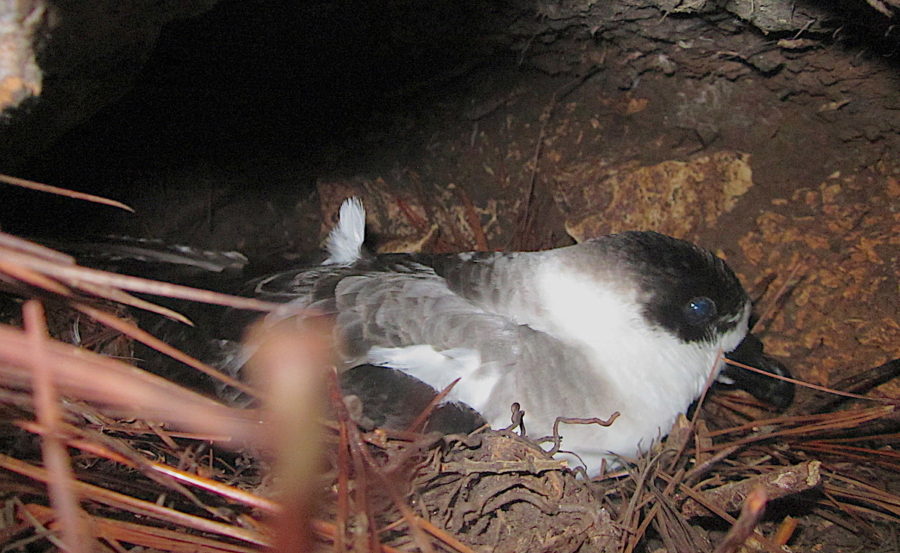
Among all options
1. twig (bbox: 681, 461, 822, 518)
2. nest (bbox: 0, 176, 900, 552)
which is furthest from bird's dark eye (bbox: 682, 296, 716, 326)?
twig (bbox: 681, 461, 822, 518)

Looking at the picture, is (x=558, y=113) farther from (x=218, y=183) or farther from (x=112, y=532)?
(x=112, y=532)

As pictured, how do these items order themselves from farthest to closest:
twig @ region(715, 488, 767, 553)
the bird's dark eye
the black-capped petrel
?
1. the bird's dark eye
2. the black-capped petrel
3. twig @ region(715, 488, 767, 553)

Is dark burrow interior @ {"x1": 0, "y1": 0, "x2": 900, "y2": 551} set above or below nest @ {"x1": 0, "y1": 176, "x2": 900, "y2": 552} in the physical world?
above

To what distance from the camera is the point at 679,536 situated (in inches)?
58.5

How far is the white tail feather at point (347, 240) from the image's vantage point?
7.32 feet

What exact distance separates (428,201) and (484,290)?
1.12m

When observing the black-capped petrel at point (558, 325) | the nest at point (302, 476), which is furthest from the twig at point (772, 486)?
the black-capped petrel at point (558, 325)

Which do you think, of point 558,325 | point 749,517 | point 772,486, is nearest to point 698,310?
point 558,325

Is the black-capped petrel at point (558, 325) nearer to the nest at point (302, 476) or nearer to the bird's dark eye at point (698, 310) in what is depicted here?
the bird's dark eye at point (698, 310)

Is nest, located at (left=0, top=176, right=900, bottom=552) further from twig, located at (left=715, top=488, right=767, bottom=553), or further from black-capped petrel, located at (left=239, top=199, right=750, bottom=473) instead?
black-capped petrel, located at (left=239, top=199, right=750, bottom=473)

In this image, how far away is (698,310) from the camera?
196cm

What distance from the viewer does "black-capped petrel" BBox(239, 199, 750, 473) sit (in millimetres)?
1717

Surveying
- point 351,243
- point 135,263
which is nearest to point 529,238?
point 351,243

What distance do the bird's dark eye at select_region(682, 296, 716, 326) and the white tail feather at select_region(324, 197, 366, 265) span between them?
1.08 metres
